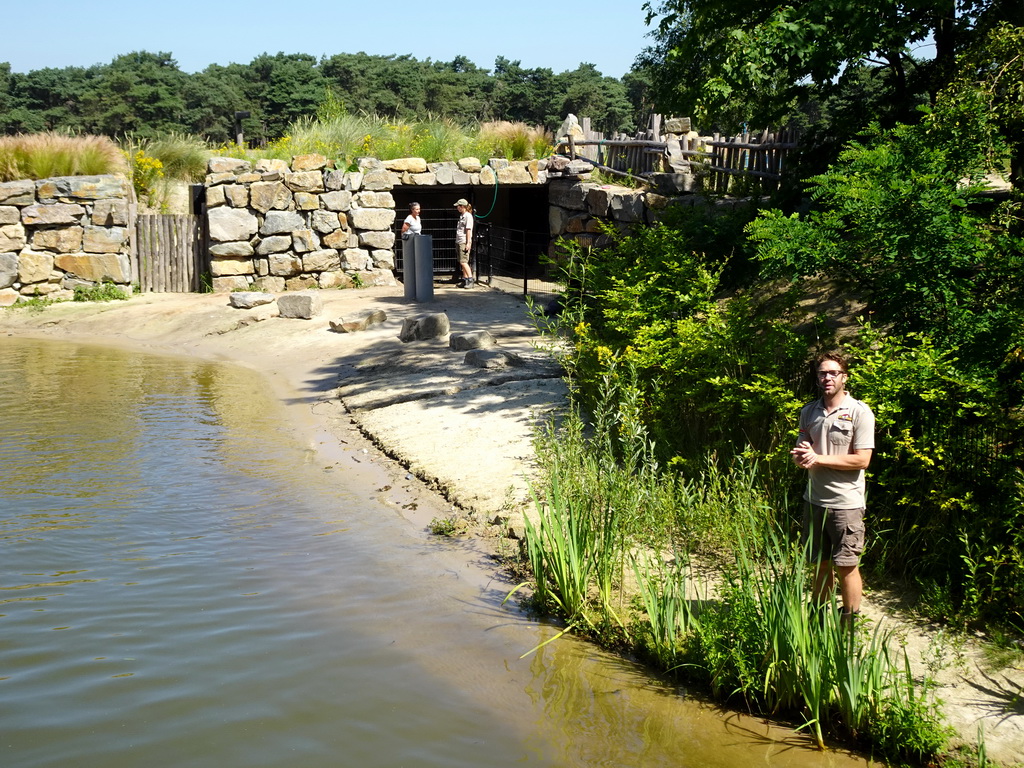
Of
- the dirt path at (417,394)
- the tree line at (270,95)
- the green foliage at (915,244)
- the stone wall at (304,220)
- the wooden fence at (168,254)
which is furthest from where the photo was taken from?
the tree line at (270,95)

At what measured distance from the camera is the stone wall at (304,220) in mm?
18312

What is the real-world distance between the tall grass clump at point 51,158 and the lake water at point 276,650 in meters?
11.4

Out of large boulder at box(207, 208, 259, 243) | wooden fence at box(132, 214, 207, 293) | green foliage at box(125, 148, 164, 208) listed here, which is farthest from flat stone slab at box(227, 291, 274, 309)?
green foliage at box(125, 148, 164, 208)

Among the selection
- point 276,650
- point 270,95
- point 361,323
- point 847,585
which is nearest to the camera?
point 847,585

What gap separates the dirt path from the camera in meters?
4.89

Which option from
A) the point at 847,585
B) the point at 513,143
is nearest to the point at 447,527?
the point at 847,585

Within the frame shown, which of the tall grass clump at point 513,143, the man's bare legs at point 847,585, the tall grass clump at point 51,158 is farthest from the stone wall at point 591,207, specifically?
the man's bare legs at point 847,585

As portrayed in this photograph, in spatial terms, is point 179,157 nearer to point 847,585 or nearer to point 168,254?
point 168,254

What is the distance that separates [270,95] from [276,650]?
48.4m

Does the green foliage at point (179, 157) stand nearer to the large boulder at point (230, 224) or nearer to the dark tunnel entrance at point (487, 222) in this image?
the large boulder at point (230, 224)

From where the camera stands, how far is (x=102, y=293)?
18.1 m

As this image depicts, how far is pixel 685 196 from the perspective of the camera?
546 inches

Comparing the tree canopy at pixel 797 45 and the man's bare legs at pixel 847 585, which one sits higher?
the tree canopy at pixel 797 45

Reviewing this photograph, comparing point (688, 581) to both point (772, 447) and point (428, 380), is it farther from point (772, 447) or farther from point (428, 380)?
point (428, 380)
